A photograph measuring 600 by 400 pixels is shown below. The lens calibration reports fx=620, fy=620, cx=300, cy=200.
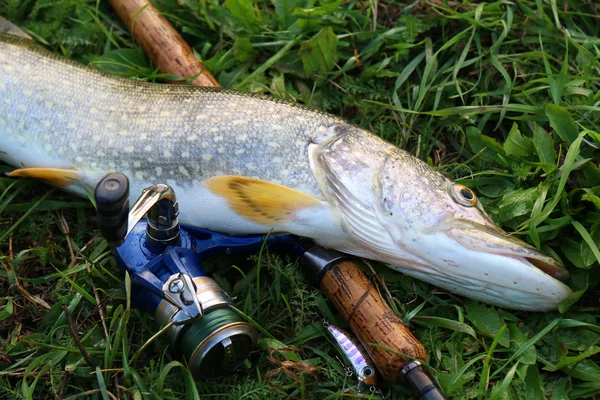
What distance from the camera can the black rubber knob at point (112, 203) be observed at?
1.97m

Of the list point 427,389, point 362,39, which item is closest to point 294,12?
point 362,39

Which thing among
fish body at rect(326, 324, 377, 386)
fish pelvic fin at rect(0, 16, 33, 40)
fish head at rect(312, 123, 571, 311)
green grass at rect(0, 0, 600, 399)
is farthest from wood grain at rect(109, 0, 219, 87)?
fish body at rect(326, 324, 377, 386)

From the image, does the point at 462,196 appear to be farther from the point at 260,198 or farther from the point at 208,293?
the point at 208,293

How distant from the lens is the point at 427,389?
2271 millimetres

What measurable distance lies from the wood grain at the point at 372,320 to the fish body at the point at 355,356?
1.5 inches

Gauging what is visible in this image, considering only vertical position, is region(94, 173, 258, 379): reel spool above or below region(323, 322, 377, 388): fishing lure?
above

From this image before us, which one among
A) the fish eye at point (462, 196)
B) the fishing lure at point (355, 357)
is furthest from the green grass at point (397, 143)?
the fish eye at point (462, 196)

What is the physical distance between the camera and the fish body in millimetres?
2438

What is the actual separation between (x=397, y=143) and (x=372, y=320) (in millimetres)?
1156

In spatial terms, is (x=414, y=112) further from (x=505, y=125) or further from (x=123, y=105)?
(x=123, y=105)

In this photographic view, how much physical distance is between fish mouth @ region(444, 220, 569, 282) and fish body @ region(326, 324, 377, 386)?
1.96ft

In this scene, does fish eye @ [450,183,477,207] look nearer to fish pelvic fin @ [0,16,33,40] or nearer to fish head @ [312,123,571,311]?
fish head @ [312,123,571,311]

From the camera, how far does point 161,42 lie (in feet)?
11.3

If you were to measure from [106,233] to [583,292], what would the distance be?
1949 millimetres
